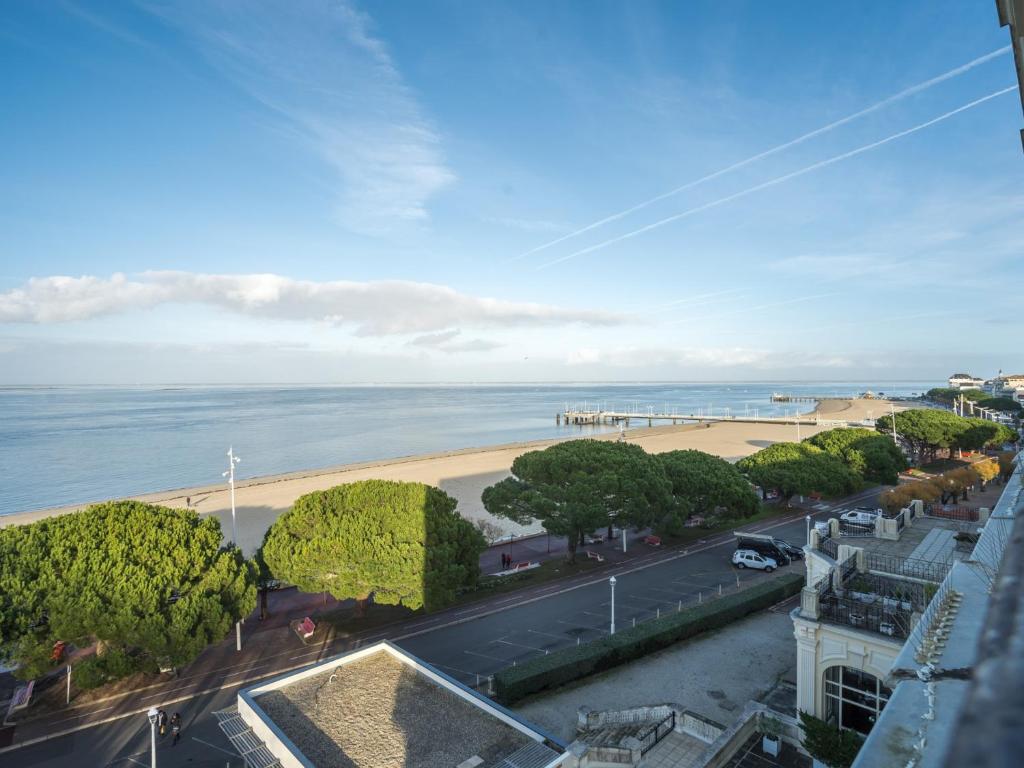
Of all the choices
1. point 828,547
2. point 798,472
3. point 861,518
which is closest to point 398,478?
point 798,472

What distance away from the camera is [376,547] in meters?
25.4

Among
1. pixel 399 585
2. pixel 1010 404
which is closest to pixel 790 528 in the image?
pixel 399 585

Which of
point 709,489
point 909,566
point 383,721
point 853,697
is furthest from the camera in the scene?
point 709,489

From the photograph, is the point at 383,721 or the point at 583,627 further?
the point at 583,627

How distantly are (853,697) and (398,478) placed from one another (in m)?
51.7

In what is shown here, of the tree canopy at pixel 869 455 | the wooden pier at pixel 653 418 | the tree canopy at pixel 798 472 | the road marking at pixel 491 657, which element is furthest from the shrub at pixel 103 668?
the wooden pier at pixel 653 418

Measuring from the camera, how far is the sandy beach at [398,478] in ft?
156

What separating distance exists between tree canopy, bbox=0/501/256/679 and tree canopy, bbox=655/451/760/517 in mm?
25429

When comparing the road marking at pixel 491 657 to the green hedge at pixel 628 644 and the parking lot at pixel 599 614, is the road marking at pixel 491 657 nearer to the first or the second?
the parking lot at pixel 599 614

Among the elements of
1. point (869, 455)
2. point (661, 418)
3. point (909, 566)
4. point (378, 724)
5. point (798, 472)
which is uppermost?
point (909, 566)

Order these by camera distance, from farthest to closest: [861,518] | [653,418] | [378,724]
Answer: [653,418] < [861,518] < [378,724]

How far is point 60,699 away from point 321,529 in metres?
10.4

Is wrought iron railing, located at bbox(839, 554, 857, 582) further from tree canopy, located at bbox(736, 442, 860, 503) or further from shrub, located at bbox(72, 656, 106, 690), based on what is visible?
tree canopy, located at bbox(736, 442, 860, 503)

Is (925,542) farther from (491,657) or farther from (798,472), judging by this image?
(798,472)
